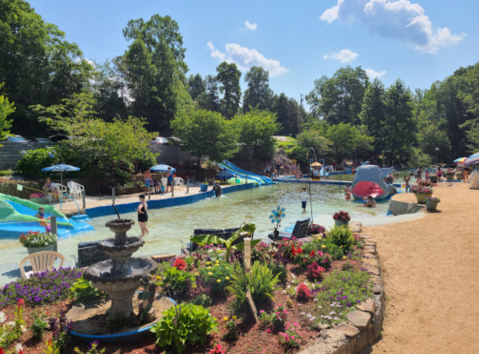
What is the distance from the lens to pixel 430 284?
7.53 metres

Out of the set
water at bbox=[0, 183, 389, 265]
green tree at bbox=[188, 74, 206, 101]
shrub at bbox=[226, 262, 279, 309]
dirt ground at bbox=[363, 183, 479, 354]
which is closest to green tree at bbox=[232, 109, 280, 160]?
water at bbox=[0, 183, 389, 265]

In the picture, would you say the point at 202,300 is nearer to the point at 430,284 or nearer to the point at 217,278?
the point at 217,278

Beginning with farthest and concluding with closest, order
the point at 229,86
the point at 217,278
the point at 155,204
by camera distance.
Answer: the point at 229,86 → the point at 155,204 → the point at 217,278

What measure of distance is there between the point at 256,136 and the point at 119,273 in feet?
119

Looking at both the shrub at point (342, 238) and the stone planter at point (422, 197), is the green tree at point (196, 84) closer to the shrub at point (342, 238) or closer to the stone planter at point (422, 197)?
the stone planter at point (422, 197)

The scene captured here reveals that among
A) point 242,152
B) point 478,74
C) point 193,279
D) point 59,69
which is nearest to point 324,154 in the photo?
point 242,152

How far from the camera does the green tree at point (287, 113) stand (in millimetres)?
74588

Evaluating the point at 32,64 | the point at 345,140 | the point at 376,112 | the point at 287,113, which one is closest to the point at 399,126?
the point at 376,112

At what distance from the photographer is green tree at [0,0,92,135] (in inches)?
1237

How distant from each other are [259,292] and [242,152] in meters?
36.0

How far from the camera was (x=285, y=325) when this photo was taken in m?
5.04

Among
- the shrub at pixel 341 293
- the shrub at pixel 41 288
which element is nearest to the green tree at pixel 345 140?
Answer: the shrub at pixel 341 293

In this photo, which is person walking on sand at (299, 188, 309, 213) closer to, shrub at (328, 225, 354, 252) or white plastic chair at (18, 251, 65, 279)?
shrub at (328, 225, 354, 252)

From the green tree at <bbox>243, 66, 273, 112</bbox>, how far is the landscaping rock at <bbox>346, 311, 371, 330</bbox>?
7549cm
